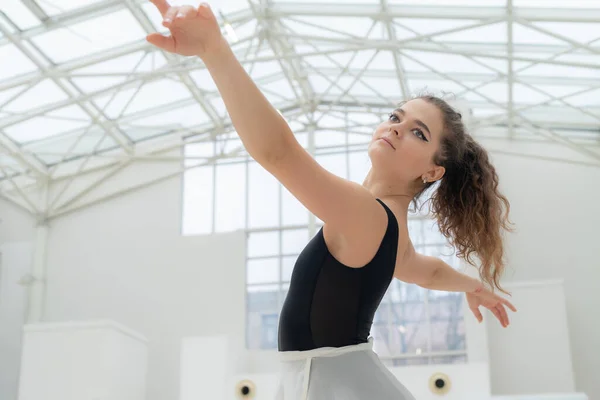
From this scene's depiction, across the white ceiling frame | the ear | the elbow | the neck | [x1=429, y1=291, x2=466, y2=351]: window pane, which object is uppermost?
the white ceiling frame

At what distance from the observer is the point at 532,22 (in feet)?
32.0

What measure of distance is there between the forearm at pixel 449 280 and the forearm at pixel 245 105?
97 centimetres

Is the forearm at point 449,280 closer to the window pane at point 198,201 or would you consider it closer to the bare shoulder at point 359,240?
the bare shoulder at point 359,240

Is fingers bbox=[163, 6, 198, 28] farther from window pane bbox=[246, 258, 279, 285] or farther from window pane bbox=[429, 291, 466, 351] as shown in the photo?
window pane bbox=[246, 258, 279, 285]

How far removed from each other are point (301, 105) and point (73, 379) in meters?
7.09

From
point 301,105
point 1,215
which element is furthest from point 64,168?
point 301,105

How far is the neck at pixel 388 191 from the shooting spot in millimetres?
1668

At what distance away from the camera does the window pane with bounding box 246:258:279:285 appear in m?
13.9

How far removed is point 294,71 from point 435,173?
460 inches

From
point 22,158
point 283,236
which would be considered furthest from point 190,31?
point 22,158

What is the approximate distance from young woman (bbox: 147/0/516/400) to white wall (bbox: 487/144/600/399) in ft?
35.9

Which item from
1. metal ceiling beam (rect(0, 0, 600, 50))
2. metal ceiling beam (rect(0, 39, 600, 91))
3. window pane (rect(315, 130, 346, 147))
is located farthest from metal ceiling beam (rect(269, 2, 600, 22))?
window pane (rect(315, 130, 346, 147))

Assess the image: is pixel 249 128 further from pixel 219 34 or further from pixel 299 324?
pixel 299 324

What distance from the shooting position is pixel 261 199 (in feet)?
47.8
